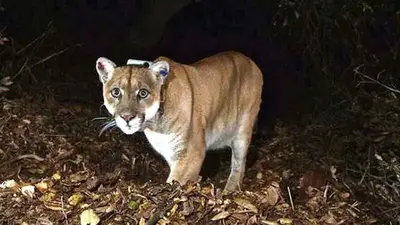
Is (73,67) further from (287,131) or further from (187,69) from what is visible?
(187,69)

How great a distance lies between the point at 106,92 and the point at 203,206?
1.87 meters

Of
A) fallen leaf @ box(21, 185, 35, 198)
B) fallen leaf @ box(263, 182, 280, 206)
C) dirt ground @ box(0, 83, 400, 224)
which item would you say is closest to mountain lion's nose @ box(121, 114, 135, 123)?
dirt ground @ box(0, 83, 400, 224)

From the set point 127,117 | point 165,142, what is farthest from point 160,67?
point 165,142

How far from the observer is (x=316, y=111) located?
416 inches

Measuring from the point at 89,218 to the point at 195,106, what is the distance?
7.58 feet

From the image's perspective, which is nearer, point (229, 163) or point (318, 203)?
point (318, 203)

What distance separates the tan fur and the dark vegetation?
0.52m

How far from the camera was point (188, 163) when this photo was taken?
7176mm

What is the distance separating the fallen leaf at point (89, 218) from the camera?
17.1 feet

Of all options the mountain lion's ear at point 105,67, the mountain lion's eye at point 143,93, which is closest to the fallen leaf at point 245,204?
the mountain lion's eye at point 143,93

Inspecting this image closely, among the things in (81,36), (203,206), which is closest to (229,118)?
(203,206)

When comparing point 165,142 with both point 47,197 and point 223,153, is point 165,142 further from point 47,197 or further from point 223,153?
point 223,153

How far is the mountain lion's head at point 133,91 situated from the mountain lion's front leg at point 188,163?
1.54ft

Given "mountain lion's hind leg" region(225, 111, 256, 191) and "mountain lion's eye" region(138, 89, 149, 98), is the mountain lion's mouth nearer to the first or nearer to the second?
"mountain lion's eye" region(138, 89, 149, 98)
